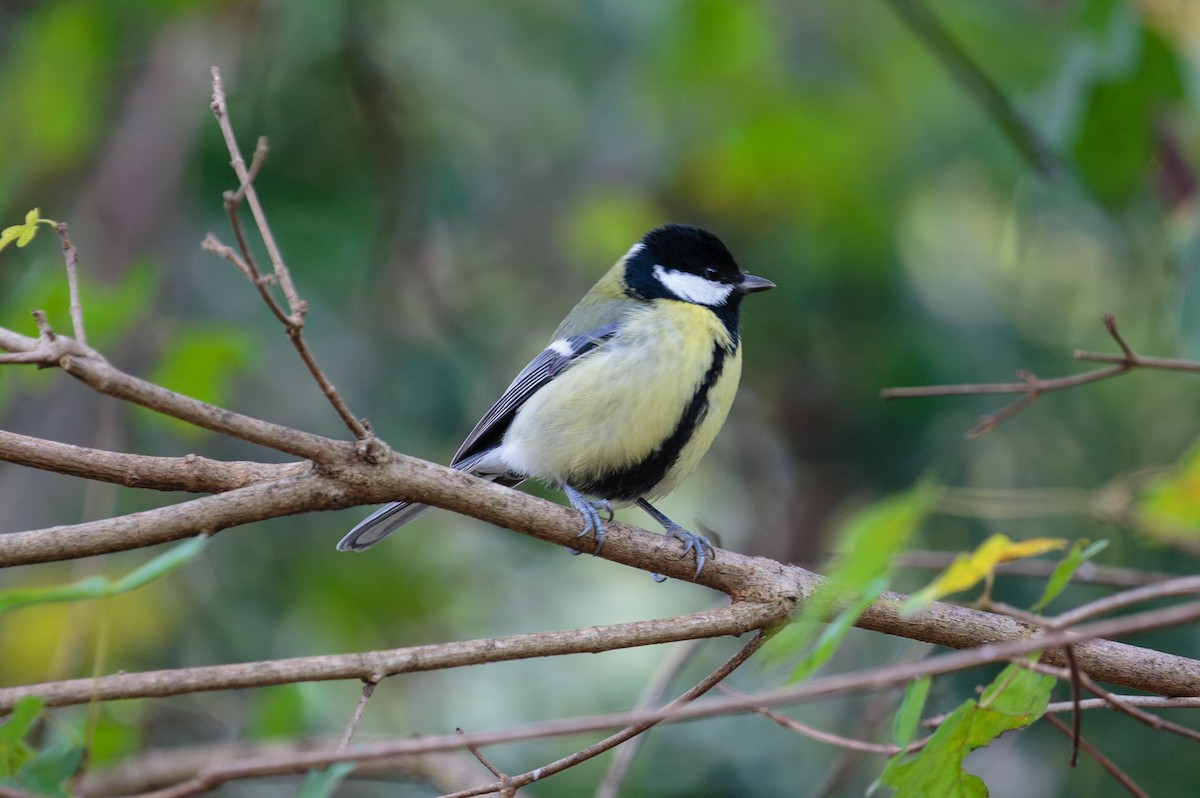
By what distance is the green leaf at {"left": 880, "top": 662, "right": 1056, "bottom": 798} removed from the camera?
1386 millimetres

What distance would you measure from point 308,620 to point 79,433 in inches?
40.4

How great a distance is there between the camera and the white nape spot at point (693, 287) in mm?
2941

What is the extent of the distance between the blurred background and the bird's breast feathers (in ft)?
3.12

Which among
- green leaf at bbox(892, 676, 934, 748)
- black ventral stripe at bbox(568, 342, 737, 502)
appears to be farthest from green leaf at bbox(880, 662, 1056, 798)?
black ventral stripe at bbox(568, 342, 737, 502)

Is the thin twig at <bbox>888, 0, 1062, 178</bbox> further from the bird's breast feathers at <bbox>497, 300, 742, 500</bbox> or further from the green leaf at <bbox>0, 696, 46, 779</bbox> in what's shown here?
the green leaf at <bbox>0, 696, 46, 779</bbox>

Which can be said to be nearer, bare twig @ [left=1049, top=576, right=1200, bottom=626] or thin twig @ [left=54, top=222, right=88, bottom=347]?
bare twig @ [left=1049, top=576, right=1200, bottom=626]

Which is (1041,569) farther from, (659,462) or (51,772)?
(51,772)

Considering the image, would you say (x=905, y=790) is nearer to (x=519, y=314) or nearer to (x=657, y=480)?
(x=657, y=480)

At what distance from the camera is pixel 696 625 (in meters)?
1.61

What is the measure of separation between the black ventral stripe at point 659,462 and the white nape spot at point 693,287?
0.78ft

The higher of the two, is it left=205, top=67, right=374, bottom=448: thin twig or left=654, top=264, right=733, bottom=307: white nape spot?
left=205, top=67, right=374, bottom=448: thin twig

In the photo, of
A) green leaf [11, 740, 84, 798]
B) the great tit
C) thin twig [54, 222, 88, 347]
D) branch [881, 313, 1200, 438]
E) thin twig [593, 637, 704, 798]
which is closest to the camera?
green leaf [11, 740, 84, 798]

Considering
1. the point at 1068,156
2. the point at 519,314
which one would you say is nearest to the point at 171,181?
the point at 519,314

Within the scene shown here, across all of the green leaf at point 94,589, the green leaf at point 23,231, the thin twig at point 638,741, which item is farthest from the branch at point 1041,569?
the green leaf at point 23,231
